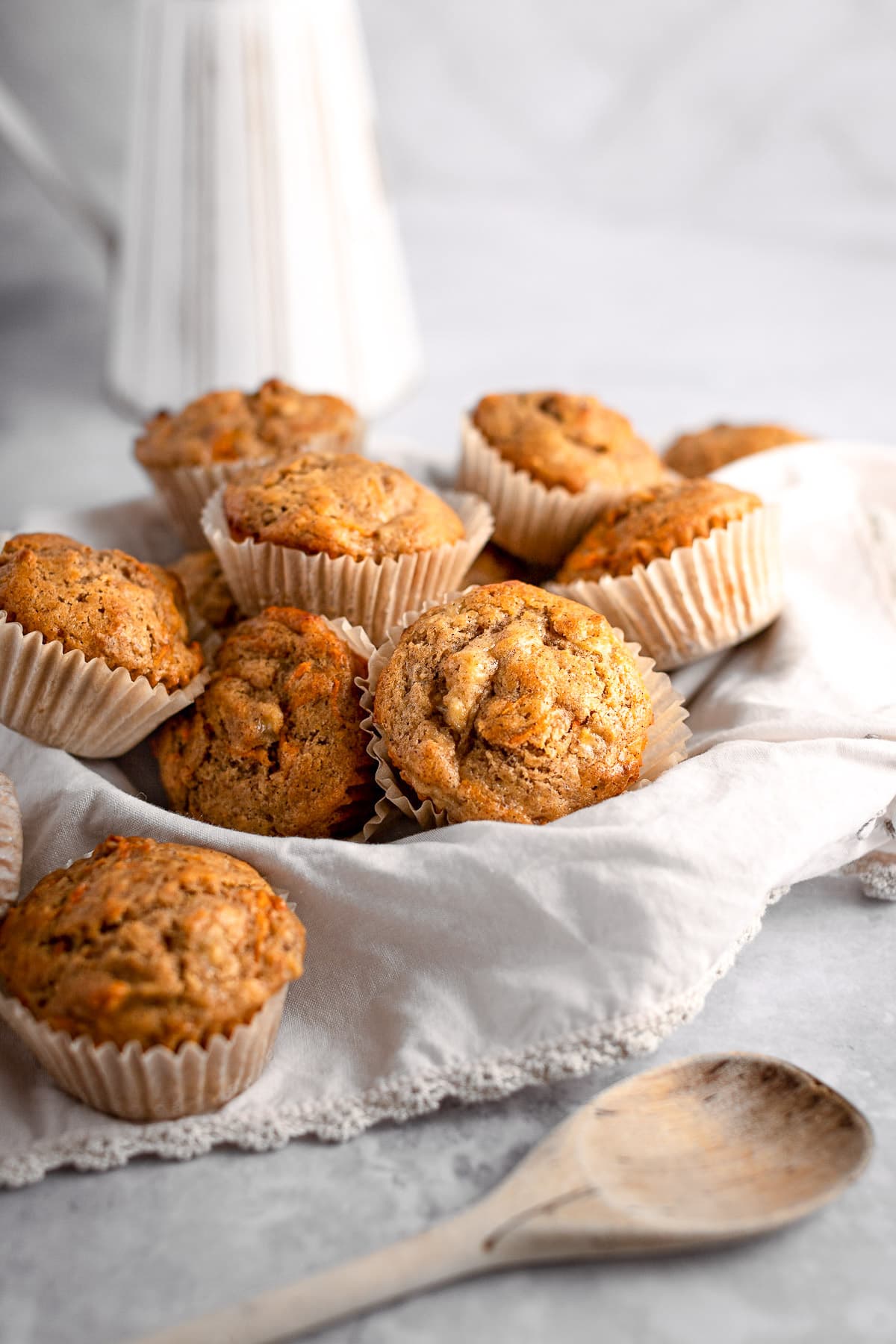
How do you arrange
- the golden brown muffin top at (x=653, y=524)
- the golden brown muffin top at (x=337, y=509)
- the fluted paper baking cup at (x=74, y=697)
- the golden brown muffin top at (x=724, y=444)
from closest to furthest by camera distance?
the fluted paper baking cup at (x=74, y=697)
the golden brown muffin top at (x=337, y=509)
the golden brown muffin top at (x=653, y=524)
the golden brown muffin top at (x=724, y=444)

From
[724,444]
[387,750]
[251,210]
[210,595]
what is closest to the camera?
[387,750]

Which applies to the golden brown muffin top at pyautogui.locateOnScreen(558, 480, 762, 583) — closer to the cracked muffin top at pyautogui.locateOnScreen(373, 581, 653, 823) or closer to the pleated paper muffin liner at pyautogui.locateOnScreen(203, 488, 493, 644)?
the pleated paper muffin liner at pyautogui.locateOnScreen(203, 488, 493, 644)

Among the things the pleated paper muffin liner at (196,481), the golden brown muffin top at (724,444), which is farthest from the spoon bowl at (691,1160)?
the golden brown muffin top at (724,444)

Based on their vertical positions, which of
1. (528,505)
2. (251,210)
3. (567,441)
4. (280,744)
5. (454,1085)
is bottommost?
(454,1085)

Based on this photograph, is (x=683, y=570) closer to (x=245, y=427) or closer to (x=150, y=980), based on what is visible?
(x=245, y=427)

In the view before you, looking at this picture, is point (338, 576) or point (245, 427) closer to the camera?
point (338, 576)

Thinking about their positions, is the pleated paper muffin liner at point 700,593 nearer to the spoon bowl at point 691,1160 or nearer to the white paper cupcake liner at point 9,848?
the spoon bowl at point 691,1160

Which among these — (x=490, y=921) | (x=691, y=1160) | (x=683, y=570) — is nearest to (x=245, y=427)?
(x=683, y=570)
